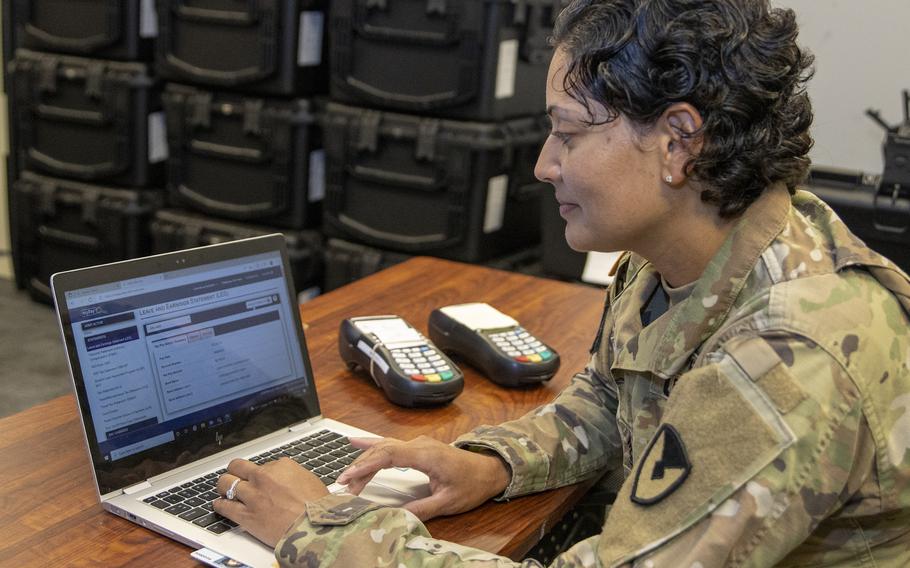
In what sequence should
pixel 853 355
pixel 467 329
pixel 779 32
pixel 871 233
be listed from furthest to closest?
1. pixel 871 233
2. pixel 467 329
3. pixel 779 32
4. pixel 853 355

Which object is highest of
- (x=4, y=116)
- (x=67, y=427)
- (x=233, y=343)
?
(x=233, y=343)

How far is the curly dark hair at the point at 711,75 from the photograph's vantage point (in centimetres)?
86

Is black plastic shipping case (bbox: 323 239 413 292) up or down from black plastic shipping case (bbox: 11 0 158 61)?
down

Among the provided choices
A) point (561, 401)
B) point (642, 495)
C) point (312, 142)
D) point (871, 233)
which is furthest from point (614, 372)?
point (312, 142)

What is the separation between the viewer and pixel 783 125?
0.92 m

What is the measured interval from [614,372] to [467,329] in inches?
12.1

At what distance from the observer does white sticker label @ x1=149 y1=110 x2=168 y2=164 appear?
9.73 feet

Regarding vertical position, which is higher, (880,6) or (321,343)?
(880,6)

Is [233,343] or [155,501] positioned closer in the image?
[155,501]

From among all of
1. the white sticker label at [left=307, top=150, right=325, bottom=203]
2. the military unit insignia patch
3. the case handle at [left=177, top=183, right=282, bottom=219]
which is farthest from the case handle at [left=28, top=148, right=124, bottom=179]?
the military unit insignia patch

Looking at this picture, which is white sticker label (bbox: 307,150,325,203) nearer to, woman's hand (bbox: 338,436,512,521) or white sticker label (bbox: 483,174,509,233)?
white sticker label (bbox: 483,174,509,233)

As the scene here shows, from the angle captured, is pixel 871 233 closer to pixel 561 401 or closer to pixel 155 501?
pixel 561 401

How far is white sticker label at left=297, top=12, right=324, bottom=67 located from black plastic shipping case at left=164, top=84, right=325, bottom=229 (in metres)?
0.12

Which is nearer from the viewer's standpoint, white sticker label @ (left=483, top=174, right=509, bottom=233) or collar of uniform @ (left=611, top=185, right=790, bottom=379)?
collar of uniform @ (left=611, top=185, right=790, bottom=379)
